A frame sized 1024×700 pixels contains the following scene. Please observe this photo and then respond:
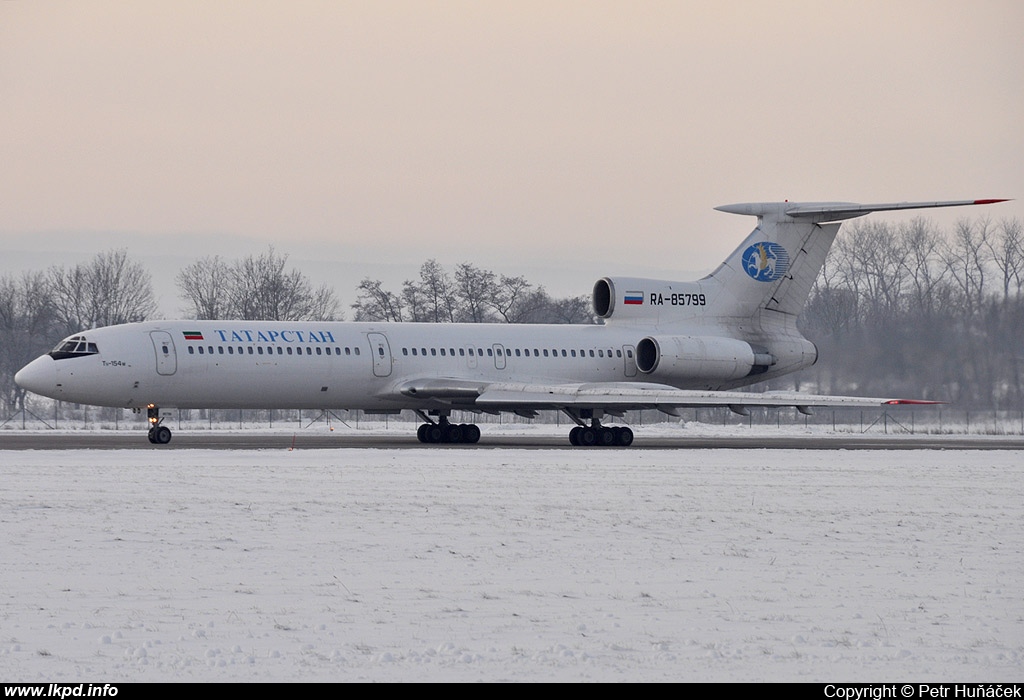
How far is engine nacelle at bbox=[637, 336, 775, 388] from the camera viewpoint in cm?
3638

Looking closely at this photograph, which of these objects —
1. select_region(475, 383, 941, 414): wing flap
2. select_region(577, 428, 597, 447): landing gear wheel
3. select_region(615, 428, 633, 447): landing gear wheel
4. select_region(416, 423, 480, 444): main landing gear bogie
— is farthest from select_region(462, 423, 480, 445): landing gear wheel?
select_region(615, 428, 633, 447): landing gear wheel

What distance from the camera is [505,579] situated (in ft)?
36.0

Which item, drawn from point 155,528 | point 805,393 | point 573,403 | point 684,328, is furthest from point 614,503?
point 805,393

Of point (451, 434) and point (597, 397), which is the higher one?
point (597, 397)

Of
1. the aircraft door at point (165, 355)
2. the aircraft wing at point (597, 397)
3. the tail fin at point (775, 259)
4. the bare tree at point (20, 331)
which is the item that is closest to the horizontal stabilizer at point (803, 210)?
the tail fin at point (775, 259)

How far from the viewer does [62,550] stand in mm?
12305

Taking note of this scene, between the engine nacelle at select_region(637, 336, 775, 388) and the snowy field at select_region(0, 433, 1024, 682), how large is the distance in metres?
16.0

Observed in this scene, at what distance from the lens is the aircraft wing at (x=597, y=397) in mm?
31266

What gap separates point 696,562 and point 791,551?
4.07 ft

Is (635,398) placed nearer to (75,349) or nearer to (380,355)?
(380,355)

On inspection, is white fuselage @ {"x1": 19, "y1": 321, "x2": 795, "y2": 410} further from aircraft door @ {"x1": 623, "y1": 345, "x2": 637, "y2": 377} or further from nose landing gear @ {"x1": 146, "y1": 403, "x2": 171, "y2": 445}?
nose landing gear @ {"x1": 146, "y1": 403, "x2": 171, "y2": 445}

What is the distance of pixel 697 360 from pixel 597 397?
202 inches

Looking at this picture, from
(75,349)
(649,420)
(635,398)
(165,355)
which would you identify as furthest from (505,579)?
(649,420)

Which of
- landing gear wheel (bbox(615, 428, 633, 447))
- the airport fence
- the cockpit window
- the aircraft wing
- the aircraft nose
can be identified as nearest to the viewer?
the aircraft nose
